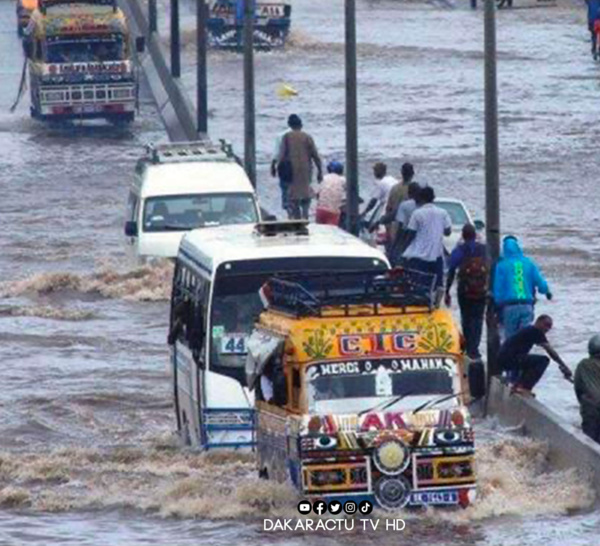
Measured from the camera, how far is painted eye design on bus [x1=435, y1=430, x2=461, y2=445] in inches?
708

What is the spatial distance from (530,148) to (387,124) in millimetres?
4848

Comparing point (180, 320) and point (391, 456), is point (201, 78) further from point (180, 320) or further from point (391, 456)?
point (391, 456)

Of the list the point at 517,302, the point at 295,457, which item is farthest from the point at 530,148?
the point at 295,457

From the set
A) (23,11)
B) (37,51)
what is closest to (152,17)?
(23,11)

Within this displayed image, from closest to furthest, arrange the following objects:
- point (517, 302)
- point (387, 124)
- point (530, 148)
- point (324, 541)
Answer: point (324, 541) → point (517, 302) → point (530, 148) → point (387, 124)

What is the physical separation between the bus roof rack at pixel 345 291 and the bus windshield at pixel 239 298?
1.00 m

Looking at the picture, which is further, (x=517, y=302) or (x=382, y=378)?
(x=517, y=302)

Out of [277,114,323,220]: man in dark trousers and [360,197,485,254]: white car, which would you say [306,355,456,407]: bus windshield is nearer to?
[360,197,485,254]: white car

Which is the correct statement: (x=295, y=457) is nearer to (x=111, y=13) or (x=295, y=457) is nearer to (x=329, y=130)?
(x=329, y=130)

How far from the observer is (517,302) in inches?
949

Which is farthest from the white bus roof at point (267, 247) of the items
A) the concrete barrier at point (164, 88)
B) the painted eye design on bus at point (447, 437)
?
the concrete barrier at point (164, 88)

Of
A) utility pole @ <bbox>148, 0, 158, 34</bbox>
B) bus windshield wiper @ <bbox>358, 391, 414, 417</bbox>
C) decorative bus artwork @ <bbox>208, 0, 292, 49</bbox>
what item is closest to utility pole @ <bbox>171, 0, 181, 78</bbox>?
utility pole @ <bbox>148, 0, 158, 34</bbox>

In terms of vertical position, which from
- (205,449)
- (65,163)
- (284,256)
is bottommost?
(65,163)

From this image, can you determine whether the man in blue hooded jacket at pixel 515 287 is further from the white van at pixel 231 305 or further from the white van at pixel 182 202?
the white van at pixel 182 202
